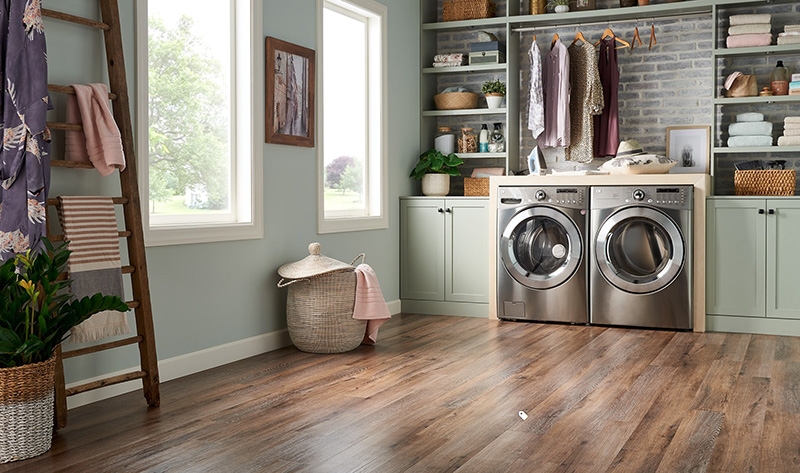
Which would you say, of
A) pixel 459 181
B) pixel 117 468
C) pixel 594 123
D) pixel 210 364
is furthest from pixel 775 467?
pixel 459 181

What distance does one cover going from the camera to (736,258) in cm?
514

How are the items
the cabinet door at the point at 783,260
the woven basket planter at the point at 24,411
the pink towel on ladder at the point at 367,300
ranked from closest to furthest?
the woven basket planter at the point at 24,411 < the pink towel on ladder at the point at 367,300 < the cabinet door at the point at 783,260

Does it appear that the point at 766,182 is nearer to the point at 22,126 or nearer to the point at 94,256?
the point at 94,256

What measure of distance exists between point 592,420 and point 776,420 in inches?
27.6

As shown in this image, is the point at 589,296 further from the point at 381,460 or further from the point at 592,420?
the point at 381,460

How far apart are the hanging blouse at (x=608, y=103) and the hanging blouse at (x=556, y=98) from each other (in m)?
0.27

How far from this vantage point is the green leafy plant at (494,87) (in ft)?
20.0

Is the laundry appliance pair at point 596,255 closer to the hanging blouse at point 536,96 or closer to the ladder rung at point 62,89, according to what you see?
the hanging blouse at point 536,96

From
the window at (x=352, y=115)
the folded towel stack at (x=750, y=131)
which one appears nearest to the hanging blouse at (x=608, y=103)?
the folded towel stack at (x=750, y=131)

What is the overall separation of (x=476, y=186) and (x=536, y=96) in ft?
2.57

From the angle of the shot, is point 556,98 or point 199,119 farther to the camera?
point 556,98

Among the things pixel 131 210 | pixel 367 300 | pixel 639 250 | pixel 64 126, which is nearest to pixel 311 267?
pixel 367 300

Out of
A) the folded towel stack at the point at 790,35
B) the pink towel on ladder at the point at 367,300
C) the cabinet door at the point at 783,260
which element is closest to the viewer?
the pink towel on ladder at the point at 367,300

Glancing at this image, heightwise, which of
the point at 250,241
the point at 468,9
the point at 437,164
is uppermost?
the point at 468,9
